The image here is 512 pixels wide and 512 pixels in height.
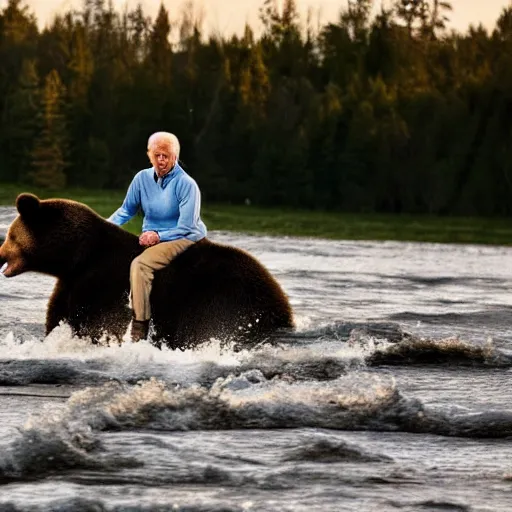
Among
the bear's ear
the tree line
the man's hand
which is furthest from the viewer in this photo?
the tree line

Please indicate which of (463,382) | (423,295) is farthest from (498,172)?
(463,382)

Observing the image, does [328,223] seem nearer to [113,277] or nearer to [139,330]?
[113,277]

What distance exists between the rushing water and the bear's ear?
2.67ft

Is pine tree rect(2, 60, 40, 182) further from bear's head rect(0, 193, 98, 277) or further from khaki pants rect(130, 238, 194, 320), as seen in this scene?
khaki pants rect(130, 238, 194, 320)

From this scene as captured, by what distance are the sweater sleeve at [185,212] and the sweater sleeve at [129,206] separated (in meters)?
0.28

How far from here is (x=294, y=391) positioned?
24.6 feet

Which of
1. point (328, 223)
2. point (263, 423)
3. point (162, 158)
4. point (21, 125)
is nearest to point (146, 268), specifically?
point (162, 158)

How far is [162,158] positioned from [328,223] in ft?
110

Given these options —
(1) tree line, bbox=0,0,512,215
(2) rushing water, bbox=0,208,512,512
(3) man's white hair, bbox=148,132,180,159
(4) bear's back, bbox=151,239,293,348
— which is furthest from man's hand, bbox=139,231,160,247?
(1) tree line, bbox=0,0,512,215

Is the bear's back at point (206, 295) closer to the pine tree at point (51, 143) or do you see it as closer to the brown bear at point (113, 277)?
the brown bear at point (113, 277)

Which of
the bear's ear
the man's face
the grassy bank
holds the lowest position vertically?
the grassy bank

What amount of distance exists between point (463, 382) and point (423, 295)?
7.76 metres

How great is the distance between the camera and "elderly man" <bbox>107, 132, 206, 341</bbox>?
8.55 metres

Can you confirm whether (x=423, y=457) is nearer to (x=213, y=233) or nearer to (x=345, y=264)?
(x=345, y=264)
